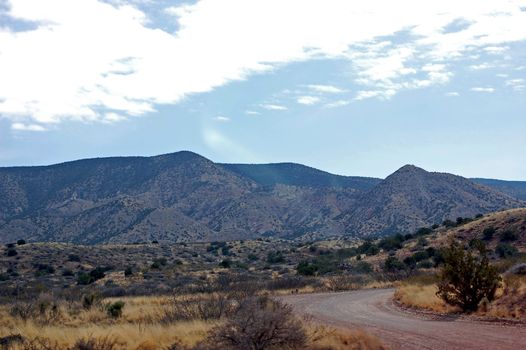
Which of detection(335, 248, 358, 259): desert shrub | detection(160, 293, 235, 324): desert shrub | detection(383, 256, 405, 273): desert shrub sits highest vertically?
detection(160, 293, 235, 324): desert shrub

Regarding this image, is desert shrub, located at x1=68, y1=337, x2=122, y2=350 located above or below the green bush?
above

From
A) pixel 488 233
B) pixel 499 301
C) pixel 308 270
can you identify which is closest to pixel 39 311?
pixel 499 301

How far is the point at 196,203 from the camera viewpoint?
522ft

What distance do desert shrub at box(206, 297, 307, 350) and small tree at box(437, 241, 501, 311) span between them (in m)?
10.7

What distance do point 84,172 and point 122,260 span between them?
118587 millimetres

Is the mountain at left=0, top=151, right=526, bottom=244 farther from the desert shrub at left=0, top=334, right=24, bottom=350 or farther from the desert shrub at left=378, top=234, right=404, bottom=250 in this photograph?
the desert shrub at left=0, top=334, right=24, bottom=350

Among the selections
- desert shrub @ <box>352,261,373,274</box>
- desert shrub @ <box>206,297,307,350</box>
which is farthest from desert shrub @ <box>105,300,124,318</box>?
desert shrub @ <box>352,261,373,274</box>

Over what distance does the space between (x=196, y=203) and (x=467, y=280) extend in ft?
458

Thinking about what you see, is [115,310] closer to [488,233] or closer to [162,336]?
[162,336]

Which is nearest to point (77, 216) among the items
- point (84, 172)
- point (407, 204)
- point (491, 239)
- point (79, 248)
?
point (84, 172)

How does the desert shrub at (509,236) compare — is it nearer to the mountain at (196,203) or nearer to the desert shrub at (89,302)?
the desert shrub at (89,302)

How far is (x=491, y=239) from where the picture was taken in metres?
61.9

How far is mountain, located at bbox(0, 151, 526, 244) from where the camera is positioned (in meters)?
134

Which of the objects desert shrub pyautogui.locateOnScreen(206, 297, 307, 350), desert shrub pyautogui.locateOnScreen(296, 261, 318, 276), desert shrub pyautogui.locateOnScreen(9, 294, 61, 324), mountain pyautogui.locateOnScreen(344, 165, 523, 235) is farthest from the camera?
mountain pyautogui.locateOnScreen(344, 165, 523, 235)
